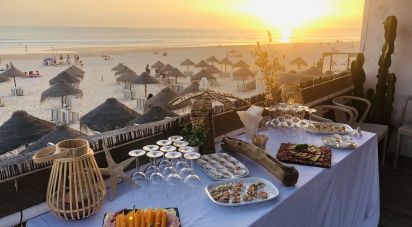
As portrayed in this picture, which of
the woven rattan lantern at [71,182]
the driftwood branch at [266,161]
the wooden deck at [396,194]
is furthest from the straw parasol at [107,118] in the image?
the woven rattan lantern at [71,182]

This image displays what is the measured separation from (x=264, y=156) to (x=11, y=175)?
3.61 feet

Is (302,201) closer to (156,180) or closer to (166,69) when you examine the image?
(156,180)

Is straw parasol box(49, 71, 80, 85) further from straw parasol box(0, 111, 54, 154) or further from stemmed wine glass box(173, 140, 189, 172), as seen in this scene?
stemmed wine glass box(173, 140, 189, 172)

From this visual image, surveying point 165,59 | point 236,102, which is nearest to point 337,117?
point 236,102

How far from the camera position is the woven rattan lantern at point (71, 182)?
116cm

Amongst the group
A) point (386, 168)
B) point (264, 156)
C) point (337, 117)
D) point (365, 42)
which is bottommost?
point (386, 168)

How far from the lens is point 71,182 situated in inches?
45.8

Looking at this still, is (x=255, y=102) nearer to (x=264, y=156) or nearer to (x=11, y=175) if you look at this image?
(x=264, y=156)

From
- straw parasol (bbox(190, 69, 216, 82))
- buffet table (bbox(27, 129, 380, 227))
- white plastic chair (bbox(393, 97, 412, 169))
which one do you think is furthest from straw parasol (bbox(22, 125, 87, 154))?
straw parasol (bbox(190, 69, 216, 82))

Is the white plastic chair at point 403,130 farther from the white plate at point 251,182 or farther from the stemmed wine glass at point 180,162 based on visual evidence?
the stemmed wine glass at point 180,162

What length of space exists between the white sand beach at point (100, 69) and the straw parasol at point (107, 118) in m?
1.77

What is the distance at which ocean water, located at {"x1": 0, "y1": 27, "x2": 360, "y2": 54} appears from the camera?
885 inches

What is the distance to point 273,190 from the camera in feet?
4.71

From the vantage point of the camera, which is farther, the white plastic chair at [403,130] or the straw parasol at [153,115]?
the straw parasol at [153,115]
